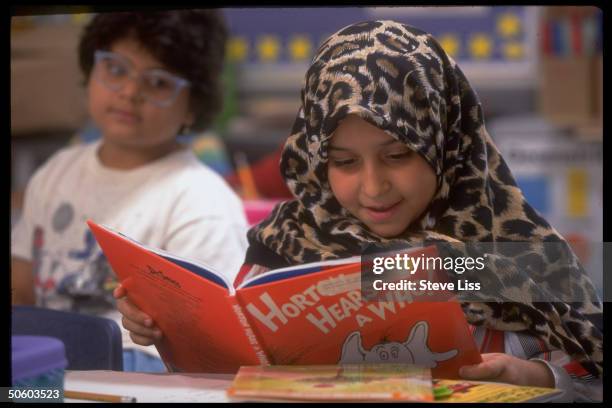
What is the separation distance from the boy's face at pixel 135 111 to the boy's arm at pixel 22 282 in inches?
11.2

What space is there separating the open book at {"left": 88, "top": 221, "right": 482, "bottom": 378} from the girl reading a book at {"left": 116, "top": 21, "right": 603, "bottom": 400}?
0.07 metres

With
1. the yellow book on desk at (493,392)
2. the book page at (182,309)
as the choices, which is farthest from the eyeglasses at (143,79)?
the yellow book on desk at (493,392)

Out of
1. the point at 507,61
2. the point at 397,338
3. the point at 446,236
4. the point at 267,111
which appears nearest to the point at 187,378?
the point at 397,338

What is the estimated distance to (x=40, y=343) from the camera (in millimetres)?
1395

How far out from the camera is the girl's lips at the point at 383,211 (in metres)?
1.24

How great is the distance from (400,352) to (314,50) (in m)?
0.48

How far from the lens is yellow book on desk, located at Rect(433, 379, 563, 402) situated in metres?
1.14

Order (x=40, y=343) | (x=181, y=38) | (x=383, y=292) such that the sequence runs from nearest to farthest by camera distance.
A: 1. (x=383, y=292)
2. (x=40, y=343)
3. (x=181, y=38)

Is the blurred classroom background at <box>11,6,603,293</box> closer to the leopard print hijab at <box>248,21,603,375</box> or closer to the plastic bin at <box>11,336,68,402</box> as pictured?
the leopard print hijab at <box>248,21,603,375</box>

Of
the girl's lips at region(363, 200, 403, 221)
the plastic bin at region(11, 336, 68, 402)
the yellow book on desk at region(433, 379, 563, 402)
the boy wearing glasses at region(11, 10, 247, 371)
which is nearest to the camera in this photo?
the yellow book on desk at region(433, 379, 563, 402)

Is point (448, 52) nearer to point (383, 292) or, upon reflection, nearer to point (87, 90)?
point (383, 292)

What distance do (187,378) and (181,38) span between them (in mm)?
608

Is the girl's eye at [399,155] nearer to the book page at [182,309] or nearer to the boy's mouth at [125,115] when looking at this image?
the book page at [182,309]

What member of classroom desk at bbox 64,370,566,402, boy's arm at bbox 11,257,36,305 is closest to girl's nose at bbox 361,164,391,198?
classroom desk at bbox 64,370,566,402
